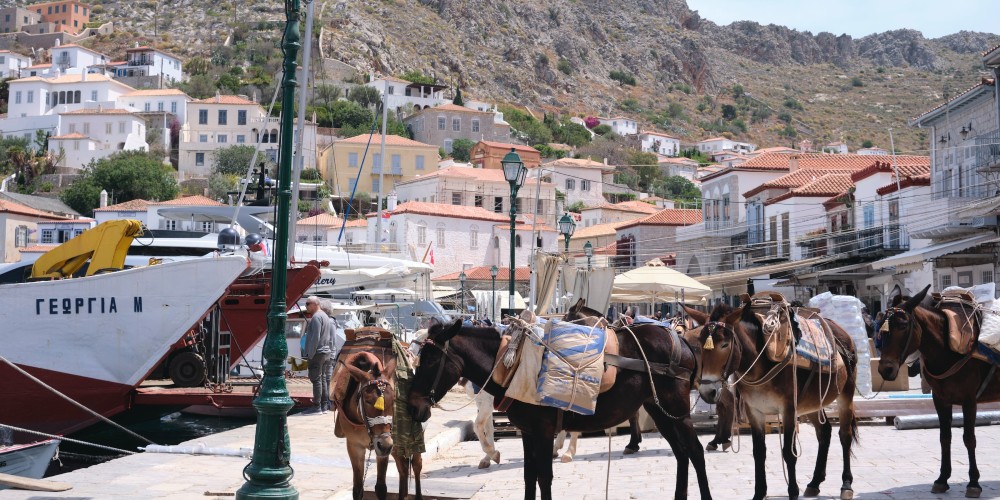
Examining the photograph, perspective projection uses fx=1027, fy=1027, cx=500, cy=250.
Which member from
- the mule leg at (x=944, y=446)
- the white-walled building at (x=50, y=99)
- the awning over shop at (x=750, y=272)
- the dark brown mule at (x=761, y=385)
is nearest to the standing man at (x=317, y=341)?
the dark brown mule at (x=761, y=385)

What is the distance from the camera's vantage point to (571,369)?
8352 mm

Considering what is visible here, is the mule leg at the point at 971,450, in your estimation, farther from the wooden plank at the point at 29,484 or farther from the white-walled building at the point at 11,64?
the white-walled building at the point at 11,64

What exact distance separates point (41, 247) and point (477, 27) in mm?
119635

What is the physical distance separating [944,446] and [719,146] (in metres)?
153

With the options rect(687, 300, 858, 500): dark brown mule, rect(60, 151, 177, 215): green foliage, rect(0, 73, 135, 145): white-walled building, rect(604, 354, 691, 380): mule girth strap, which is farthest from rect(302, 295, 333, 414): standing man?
rect(0, 73, 135, 145): white-walled building

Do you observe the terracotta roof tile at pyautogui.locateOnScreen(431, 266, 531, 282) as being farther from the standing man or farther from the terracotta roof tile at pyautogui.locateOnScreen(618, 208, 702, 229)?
the standing man

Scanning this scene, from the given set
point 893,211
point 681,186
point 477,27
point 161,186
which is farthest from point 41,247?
point 477,27

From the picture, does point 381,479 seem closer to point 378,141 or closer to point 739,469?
point 739,469

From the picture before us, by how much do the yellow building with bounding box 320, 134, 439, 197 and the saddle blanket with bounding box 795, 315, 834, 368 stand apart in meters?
87.1

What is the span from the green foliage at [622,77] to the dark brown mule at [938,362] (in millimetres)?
184686

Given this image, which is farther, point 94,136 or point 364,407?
point 94,136

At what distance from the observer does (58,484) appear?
976cm

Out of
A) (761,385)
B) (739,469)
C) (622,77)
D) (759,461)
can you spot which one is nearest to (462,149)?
(622,77)

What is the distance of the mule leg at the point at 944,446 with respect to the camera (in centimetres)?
916
